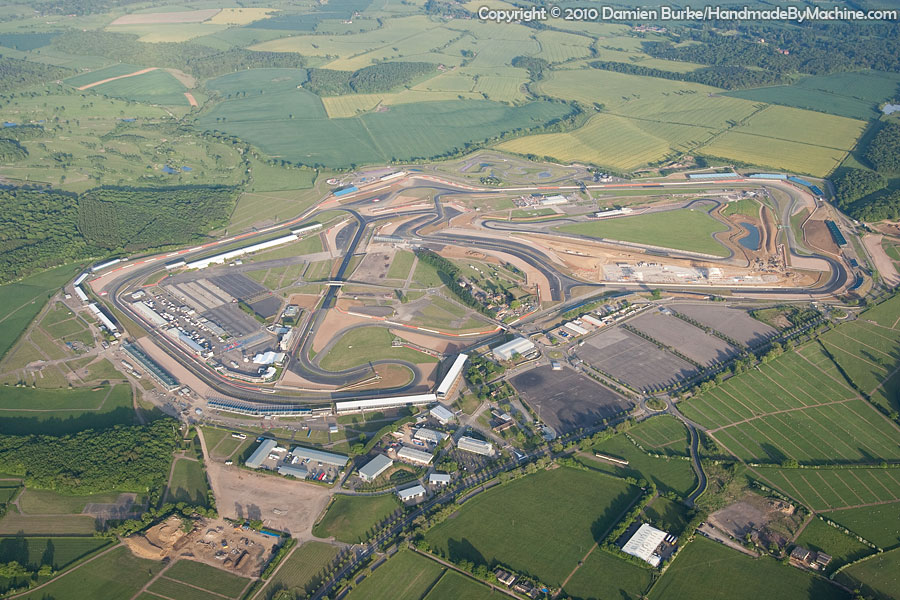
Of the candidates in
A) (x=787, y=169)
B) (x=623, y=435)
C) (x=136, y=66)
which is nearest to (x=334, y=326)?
(x=623, y=435)

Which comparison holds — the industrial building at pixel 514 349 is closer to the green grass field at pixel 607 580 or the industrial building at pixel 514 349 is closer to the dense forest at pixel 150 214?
the green grass field at pixel 607 580

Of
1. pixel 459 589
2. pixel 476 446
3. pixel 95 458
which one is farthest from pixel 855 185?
pixel 95 458

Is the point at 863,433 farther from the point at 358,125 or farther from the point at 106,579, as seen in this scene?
the point at 358,125

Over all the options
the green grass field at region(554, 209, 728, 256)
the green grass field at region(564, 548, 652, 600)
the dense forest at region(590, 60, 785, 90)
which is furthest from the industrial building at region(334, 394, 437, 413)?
the dense forest at region(590, 60, 785, 90)

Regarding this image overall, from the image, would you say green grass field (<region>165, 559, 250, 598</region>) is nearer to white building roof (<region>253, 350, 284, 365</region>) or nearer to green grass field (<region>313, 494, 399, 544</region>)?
green grass field (<region>313, 494, 399, 544</region>)

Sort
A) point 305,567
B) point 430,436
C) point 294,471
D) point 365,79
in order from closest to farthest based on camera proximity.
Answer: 1. point 305,567
2. point 294,471
3. point 430,436
4. point 365,79

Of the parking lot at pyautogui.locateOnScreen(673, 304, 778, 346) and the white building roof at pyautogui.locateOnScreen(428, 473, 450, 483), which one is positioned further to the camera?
the parking lot at pyautogui.locateOnScreen(673, 304, 778, 346)
